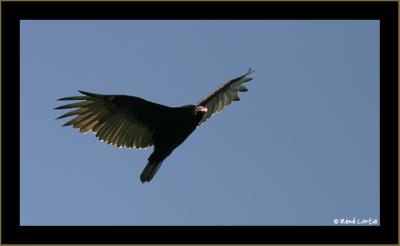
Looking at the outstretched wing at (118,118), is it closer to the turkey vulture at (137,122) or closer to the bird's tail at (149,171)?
the turkey vulture at (137,122)

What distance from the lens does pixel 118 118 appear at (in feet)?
37.9

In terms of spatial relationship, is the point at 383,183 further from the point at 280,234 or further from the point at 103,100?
the point at 103,100

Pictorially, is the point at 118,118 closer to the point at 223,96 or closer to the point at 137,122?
the point at 137,122

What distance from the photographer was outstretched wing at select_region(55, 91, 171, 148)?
1123 centimetres

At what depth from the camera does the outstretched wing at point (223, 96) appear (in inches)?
497

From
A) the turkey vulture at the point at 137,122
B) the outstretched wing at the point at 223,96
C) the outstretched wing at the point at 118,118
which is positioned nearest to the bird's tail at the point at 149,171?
the turkey vulture at the point at 137,122

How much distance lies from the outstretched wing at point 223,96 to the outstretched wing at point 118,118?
54.2 inches

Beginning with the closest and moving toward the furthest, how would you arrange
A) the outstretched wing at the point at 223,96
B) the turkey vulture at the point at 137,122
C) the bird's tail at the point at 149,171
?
the turkey vulture at the point at 137,122, the bird's tail at the point at 149,171, the outstretched wing at the point at 223,96

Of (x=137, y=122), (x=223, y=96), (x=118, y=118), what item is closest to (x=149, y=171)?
(x=137, y=122)

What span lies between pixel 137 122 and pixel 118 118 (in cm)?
32

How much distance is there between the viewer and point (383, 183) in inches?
393

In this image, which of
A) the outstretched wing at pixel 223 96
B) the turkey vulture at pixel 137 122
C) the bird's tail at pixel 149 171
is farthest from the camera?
the outstretched wing at pixel 223 96

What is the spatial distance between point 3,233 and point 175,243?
7.80 feet

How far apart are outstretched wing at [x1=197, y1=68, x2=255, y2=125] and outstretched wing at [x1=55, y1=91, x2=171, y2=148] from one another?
1.38 m
